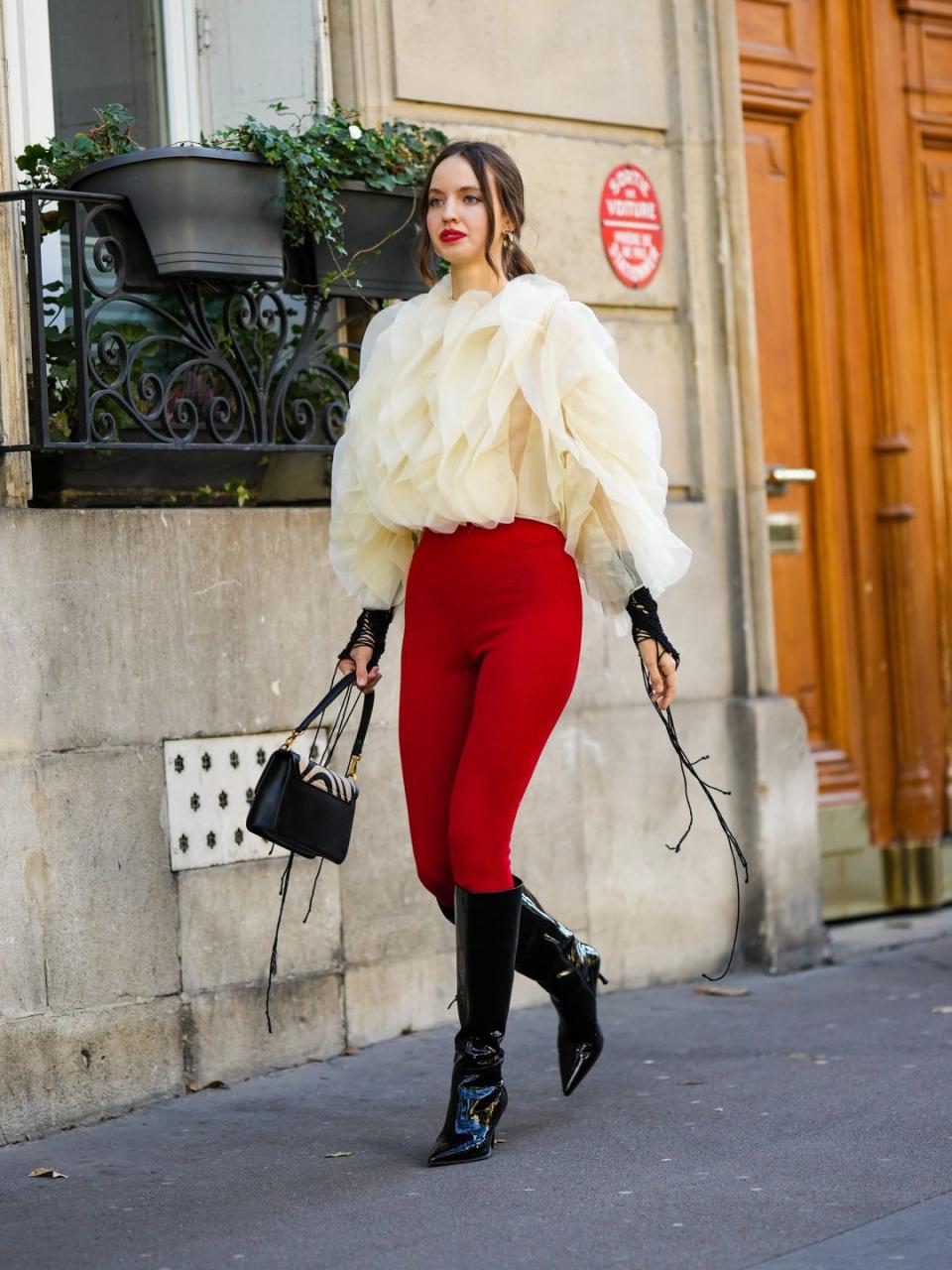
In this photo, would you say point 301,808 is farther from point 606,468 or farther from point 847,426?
point 847,426

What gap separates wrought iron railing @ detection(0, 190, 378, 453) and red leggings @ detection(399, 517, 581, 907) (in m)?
0.99

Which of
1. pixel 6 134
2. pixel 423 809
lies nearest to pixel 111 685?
pixel 423 809

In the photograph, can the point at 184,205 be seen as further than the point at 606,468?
Yes

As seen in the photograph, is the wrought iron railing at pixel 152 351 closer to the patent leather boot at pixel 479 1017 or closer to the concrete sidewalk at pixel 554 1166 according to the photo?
the patent leather boot at pixel 479 1017

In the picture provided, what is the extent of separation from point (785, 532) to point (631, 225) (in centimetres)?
129

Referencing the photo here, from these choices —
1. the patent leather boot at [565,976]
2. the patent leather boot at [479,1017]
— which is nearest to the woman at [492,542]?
the patent leather boot at [479,1017]

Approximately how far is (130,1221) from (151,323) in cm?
229

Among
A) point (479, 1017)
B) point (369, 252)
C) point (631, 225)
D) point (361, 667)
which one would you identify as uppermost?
point (631, 225)

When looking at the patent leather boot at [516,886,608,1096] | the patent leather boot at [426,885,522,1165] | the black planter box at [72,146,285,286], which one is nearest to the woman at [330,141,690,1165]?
the patent leather boot at [426,885,522,1165]

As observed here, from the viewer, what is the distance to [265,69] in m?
5.43

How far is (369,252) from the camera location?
16.9 feet

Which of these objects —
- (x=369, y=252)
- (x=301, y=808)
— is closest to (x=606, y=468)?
(x=301, y=808)

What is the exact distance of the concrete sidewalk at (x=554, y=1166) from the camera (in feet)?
11.3

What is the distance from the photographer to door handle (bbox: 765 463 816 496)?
21.9 feet
